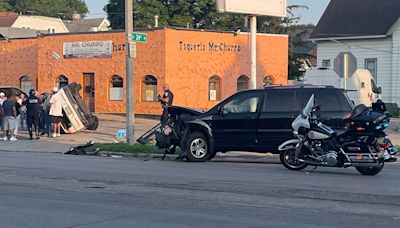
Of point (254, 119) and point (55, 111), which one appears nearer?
point (254, 119)

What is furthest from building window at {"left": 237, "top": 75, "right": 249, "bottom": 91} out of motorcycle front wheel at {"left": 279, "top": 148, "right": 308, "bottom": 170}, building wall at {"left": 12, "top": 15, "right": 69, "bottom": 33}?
building wall at {"left": 12, "top": 15, "right": 69, "bottom": 33}

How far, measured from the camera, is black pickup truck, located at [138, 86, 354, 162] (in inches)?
679

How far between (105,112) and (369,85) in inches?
533

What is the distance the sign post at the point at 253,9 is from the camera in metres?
26.9

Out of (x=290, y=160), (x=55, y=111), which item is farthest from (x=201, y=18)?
(x=290, y=160)

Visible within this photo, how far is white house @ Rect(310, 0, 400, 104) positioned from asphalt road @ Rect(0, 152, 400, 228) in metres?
Answer: 27.3

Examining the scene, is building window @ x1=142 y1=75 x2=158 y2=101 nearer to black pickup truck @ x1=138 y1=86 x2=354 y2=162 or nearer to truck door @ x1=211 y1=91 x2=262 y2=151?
black pickup truck @ x1=138 y1=86 x2=354 y2=162

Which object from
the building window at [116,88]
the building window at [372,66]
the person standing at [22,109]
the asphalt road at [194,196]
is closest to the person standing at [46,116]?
the person standing at [22,109]

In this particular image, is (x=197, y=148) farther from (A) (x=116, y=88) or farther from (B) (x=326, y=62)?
(B) (x=326, y=62)

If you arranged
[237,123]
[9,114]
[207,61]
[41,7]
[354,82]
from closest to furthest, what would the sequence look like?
[237,123] < [9,114] < [354,82] < [207,61] < [41,7]

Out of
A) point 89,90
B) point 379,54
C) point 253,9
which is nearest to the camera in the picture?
point 253,9

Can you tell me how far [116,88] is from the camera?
3762 cm

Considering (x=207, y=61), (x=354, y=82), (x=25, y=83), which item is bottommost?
(x=354, y=82)

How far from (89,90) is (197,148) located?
2132 centimetres
